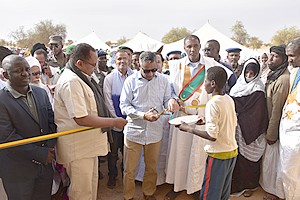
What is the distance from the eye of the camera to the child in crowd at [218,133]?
2.53m

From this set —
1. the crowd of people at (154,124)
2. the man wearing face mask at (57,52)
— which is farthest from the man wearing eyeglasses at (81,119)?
the man wearing face mask at (57,52)

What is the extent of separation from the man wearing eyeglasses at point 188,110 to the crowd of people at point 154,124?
1 cm

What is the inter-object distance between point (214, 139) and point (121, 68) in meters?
2.04

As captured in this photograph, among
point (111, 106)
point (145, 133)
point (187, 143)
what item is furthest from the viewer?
point (111, 106)

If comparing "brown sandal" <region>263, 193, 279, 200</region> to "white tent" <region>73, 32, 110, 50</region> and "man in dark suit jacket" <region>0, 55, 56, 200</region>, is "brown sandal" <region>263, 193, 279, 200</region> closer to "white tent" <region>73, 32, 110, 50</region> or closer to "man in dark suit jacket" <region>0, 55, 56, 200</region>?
"man in dark suit jacket" <region>0, 55, 56, 200</region>

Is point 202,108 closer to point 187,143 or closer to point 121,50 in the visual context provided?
point 187,143

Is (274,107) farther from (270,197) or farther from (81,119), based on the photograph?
(81,119)

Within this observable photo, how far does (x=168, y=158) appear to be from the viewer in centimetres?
385

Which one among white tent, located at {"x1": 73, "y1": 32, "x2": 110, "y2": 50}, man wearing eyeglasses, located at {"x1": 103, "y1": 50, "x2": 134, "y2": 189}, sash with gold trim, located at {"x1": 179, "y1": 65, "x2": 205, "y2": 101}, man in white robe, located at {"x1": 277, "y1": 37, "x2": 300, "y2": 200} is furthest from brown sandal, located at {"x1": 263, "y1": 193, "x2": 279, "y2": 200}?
white tent, located at {"x1": 73, "y1": 32, "x2": 110, "y2": 50}

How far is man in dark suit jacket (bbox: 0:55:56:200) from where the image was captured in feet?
7.91

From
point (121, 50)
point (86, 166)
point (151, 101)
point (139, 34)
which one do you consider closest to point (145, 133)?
point (151, 101)

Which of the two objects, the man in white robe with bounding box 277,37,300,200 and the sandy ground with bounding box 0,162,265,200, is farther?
the sandy ground with bounding box 0,162,265,200

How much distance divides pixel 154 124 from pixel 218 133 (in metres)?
1.05

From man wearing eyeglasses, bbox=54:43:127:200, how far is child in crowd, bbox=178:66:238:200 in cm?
90
